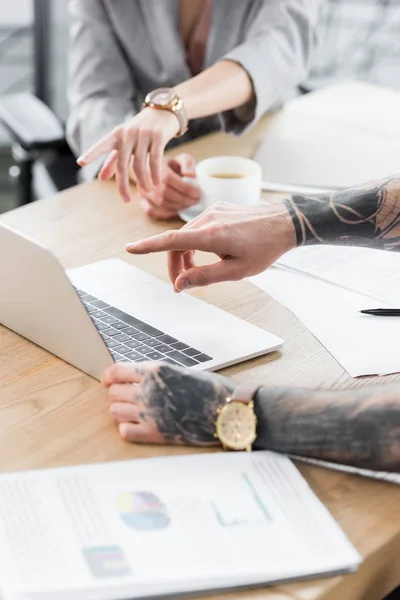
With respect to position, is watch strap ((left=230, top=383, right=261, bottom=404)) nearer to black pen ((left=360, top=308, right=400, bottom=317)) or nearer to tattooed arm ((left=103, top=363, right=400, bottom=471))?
tattooed arm ((left=103, top=363, right=400, bottom=471))

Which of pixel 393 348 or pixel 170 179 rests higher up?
pixel 170 179

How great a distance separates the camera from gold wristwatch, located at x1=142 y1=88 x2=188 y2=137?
1.56m

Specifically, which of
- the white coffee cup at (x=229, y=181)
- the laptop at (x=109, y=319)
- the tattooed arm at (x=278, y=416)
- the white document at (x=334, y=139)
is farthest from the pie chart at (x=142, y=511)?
the white document at (x=334, y=139)

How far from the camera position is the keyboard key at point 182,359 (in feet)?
3.38

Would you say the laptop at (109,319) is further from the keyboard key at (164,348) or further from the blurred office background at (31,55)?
the blurred office background at (31,55)

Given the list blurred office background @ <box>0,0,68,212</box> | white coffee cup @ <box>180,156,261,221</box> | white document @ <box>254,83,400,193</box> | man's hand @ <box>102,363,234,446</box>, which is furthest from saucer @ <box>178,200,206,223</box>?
blurred office background @ <box>0,0,68,212</box>

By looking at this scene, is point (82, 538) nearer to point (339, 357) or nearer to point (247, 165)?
point (339, 357)

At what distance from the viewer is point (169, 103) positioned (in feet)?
5.12

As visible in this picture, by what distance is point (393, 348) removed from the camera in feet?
3.60

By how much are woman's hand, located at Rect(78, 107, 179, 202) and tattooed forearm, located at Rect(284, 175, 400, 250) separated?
31 cm

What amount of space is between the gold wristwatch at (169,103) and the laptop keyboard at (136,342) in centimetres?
54

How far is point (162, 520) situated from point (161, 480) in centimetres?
6

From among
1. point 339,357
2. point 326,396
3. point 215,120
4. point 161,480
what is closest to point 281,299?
point 339,357

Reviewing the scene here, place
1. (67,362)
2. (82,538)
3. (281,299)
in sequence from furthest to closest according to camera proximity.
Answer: (281,299)
(67,362)
(82,538)
